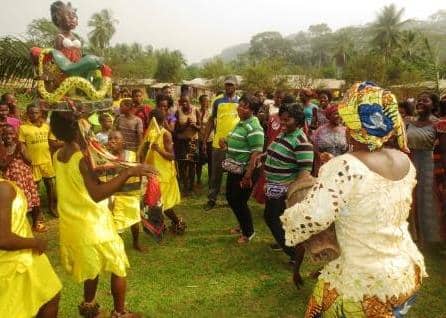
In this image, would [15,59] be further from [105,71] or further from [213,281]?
[213,281]

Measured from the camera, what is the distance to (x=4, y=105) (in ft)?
20.7

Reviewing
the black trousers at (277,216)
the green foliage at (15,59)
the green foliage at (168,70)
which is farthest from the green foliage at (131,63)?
the black trousers at (277,216)

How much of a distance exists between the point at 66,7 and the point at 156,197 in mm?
2802

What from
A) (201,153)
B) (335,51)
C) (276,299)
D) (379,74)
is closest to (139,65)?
(379,74)

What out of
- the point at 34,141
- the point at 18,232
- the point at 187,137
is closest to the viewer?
the point at 18,232

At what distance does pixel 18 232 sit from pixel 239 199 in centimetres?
325

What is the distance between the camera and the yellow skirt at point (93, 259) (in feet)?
10.2

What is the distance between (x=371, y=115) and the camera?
205 cm

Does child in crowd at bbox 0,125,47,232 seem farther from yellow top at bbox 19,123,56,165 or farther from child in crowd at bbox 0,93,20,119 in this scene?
child in crowd at bbox 0,93,20,119

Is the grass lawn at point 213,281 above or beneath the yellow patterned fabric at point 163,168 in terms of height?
beneath

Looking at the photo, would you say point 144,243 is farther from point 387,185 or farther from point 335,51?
point 335,51

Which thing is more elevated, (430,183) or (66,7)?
(66,7)

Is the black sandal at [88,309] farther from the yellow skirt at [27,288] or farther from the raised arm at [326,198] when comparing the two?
the raised arm at [326,198]

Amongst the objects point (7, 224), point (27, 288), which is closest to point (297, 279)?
point (27, 288)
